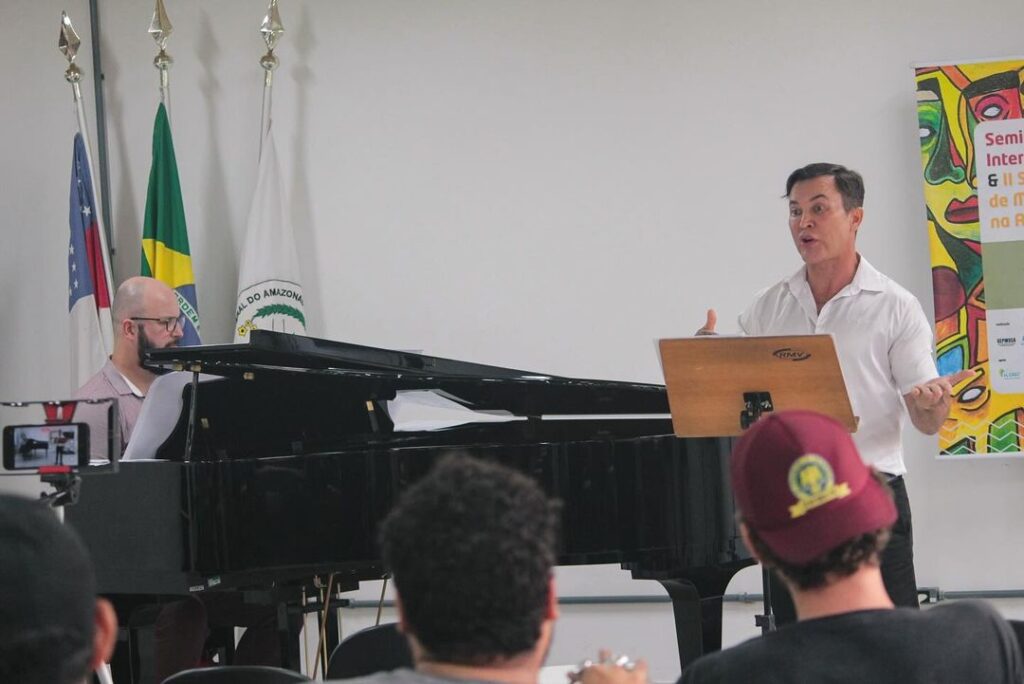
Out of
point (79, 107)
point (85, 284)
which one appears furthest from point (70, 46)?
point (85, 284)

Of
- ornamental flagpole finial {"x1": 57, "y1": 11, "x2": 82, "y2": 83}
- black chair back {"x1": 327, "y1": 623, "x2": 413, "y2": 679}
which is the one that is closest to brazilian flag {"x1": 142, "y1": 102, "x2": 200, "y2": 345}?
ornamental flagpole finial {"x1": 57, "y1": 11, "x2": 82, "y2": 83}

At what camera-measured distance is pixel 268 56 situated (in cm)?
608

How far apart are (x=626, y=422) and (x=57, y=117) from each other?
3.68 m

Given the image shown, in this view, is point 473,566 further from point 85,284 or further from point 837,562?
point 85,284

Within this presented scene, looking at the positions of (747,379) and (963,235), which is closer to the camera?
(747,379)

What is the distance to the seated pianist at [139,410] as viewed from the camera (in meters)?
4.17

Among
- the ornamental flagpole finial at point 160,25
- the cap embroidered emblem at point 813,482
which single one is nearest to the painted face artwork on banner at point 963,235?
the ornamental flagpole finial at point 160,25

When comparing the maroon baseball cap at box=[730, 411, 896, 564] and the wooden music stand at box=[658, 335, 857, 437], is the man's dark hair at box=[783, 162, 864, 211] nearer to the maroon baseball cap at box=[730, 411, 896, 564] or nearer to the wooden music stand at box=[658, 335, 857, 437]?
the wooden music stand at box=[658, 335, 857, 437]

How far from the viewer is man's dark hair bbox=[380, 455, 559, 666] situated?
132cm

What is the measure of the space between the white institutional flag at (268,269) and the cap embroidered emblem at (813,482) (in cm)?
452

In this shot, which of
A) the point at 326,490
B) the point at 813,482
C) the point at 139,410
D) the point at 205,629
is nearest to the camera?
the point at 813,482

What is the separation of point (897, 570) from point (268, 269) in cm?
357

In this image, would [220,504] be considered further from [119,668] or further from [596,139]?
[596,139]

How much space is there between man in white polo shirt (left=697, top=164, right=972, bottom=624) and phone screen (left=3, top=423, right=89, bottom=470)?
6.04 feet
